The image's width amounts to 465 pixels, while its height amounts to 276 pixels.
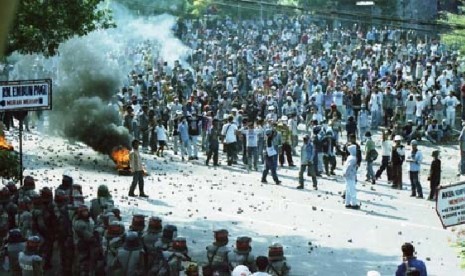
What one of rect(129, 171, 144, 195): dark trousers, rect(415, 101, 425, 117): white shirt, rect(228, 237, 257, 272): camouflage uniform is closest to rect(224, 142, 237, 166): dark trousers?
rect(129, 171, 144, 195): dark trousers

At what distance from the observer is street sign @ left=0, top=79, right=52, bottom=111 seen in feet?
49.0

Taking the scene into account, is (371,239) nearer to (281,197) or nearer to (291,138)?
(281,197)

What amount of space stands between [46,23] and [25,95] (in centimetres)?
190

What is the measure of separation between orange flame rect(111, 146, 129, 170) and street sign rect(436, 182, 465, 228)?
1655cm

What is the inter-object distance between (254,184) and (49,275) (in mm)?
9313

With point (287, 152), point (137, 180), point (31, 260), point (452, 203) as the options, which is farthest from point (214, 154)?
point (452, 203)

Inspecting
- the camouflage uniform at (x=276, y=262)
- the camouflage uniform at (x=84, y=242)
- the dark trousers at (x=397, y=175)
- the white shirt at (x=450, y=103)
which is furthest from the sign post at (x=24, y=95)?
the white shirt at (x=450, y=103)

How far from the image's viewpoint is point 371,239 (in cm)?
1655

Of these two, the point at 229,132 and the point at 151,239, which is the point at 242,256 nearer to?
the point at 151,239

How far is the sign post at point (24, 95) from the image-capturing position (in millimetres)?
14938

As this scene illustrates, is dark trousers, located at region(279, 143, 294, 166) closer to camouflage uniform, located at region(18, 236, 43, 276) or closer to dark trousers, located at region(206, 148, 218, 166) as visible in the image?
dark trousers, located at region(206, 148, 218, 166)

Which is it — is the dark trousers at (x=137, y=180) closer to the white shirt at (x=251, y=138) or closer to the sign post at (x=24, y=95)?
the white shirt at (x=251, y=138)

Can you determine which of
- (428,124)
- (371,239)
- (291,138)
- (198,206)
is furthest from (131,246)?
(428,124)

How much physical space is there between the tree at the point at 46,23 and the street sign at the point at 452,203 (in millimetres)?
9855
